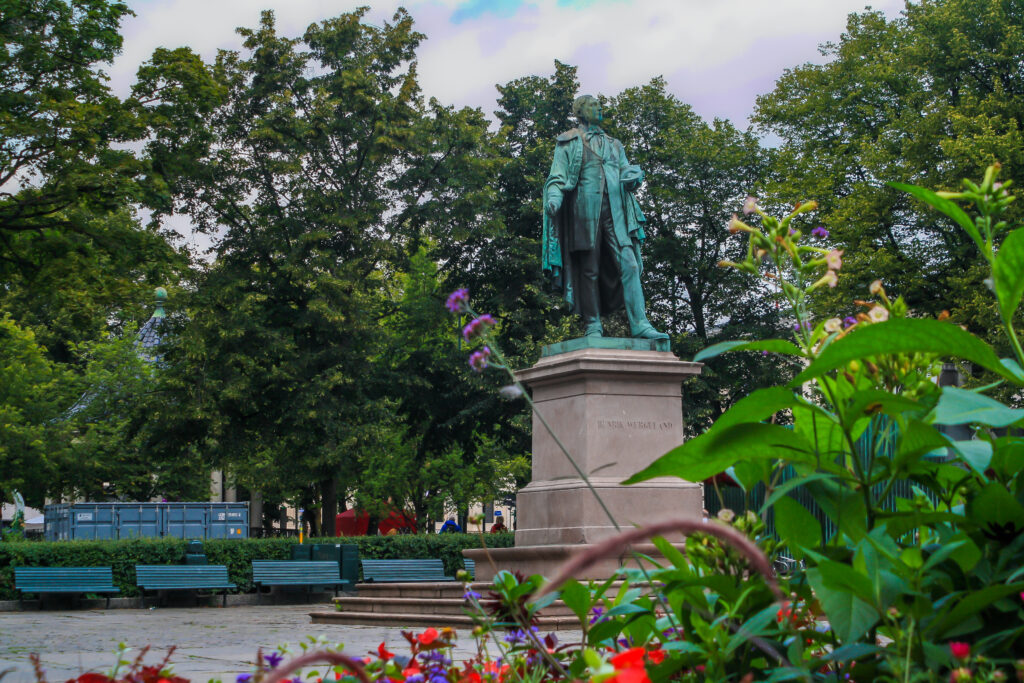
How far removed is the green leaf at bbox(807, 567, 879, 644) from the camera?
1.50 meters

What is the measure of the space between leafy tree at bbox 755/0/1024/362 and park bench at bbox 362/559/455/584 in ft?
34.0

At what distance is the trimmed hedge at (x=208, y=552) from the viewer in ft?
62.4

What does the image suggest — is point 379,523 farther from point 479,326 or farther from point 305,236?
point 479,326

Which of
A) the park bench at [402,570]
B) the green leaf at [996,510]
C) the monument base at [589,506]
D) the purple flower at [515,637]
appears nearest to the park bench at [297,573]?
the park bench at [402,570]

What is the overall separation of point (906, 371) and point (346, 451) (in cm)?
2537

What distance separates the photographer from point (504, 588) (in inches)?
93.7

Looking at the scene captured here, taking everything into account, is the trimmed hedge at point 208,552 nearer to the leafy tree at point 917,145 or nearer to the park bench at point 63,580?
the park bench at point 63,580

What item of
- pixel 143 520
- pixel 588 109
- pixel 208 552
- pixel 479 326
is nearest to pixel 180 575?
pixel 208 552

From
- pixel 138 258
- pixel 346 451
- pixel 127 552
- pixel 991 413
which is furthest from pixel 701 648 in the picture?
pixel 346 451

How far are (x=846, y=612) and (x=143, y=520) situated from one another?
2716 cm

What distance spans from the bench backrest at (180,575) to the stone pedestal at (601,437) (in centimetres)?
955

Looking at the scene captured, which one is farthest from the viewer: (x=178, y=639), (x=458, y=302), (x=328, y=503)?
(x=328, y=503)

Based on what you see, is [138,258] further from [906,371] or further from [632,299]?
[906,371]

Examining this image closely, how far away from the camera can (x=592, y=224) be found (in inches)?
466
